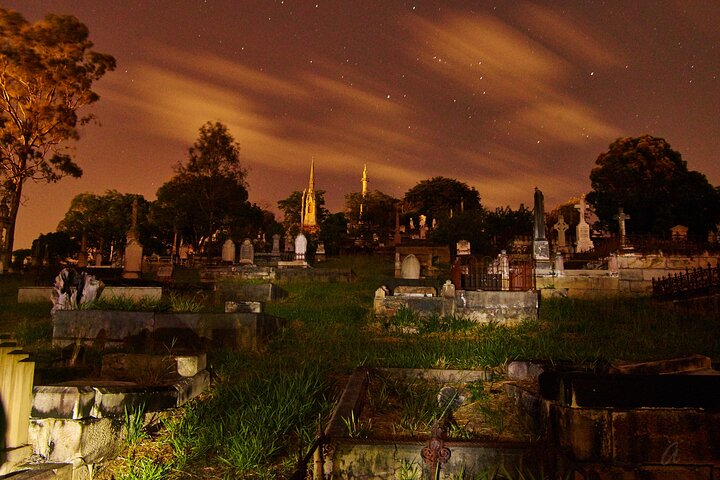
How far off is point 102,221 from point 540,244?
4710 centimetres

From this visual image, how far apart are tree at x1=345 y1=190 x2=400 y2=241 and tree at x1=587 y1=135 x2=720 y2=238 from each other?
2481cm

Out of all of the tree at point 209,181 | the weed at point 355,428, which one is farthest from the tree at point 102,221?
the weed at point 355,428

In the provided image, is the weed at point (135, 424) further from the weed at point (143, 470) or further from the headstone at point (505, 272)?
the headstone at point (505, 272)

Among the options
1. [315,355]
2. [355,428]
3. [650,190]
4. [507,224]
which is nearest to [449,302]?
[315,355]

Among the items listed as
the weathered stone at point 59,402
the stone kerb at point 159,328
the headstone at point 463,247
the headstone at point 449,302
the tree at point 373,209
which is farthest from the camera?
the tree at point 373,209

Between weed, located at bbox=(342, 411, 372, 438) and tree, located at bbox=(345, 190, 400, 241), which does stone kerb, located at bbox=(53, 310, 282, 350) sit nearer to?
weed, located at bbox=(342, 411, 372, 438)

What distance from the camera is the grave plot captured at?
4258mm

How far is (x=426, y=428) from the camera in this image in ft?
17.1

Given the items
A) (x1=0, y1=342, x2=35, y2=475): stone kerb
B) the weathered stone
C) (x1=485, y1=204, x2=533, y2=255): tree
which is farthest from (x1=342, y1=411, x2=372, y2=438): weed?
(x1=485, y1=204, x2=533, y2=255): tree

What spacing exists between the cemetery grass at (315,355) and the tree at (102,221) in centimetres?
3834

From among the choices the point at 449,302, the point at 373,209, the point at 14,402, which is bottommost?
the point at 14,402

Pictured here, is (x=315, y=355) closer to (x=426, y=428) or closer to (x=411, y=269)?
(x=426, y=428)

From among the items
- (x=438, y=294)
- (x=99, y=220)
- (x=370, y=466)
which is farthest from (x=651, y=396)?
(x=99, y=220)

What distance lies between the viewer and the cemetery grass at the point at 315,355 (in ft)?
16.1
